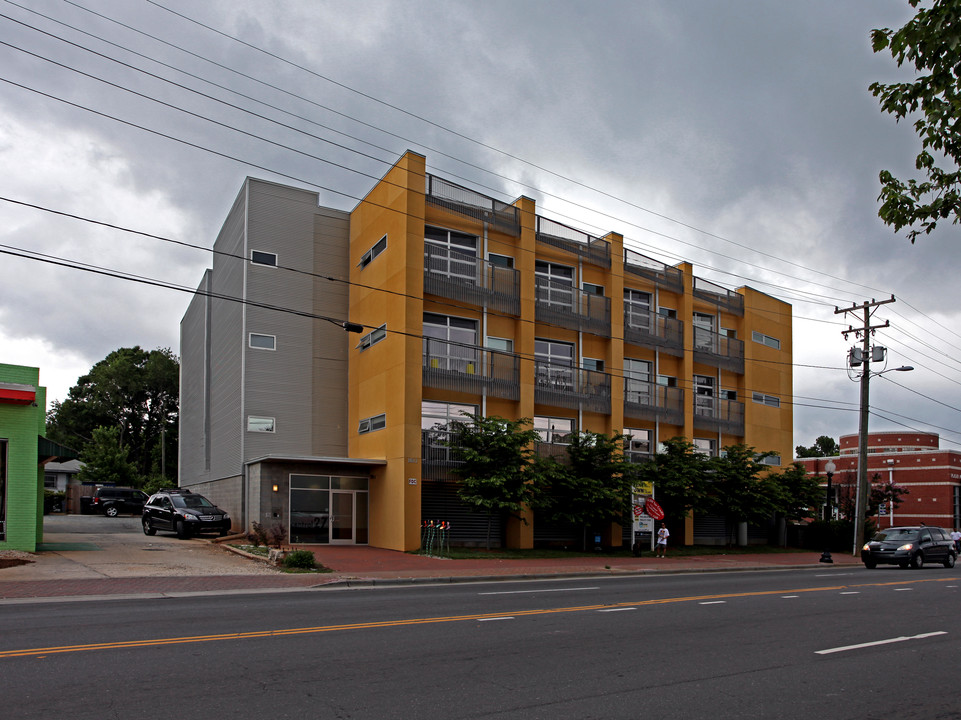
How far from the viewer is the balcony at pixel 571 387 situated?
32.5 meters

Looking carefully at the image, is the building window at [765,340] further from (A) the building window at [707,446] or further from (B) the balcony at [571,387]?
(B) the balcony at [571,387]

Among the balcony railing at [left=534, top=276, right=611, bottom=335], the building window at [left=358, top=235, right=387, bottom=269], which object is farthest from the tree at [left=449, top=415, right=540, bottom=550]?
the building window at [left=358, top=235, right=387, bottom=269]

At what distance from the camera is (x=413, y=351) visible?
28484mm

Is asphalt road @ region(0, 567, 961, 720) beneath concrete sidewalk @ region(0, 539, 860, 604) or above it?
above

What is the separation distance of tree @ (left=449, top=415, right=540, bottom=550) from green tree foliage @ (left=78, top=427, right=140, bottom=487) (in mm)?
40623

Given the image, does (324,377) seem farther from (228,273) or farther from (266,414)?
(228,273)

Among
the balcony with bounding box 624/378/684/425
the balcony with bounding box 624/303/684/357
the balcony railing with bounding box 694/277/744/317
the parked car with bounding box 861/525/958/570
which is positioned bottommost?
the parked car with bounding box 861/525/958/570

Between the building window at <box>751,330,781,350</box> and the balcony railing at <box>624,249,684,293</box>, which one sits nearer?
the balcony railing at <box>624,249,684,293</box>

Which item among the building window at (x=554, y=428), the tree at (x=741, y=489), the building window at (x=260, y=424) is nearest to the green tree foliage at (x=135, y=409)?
the building window at (x=260, y=424)

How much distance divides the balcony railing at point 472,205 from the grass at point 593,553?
40.2 feet

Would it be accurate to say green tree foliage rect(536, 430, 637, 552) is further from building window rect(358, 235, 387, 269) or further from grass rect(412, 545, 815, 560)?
building window rect(358, 235, 387, 269)

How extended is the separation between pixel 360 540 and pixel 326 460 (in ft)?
13.3

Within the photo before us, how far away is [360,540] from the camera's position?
99.5ft

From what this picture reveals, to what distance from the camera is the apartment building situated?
28922 millimetres
